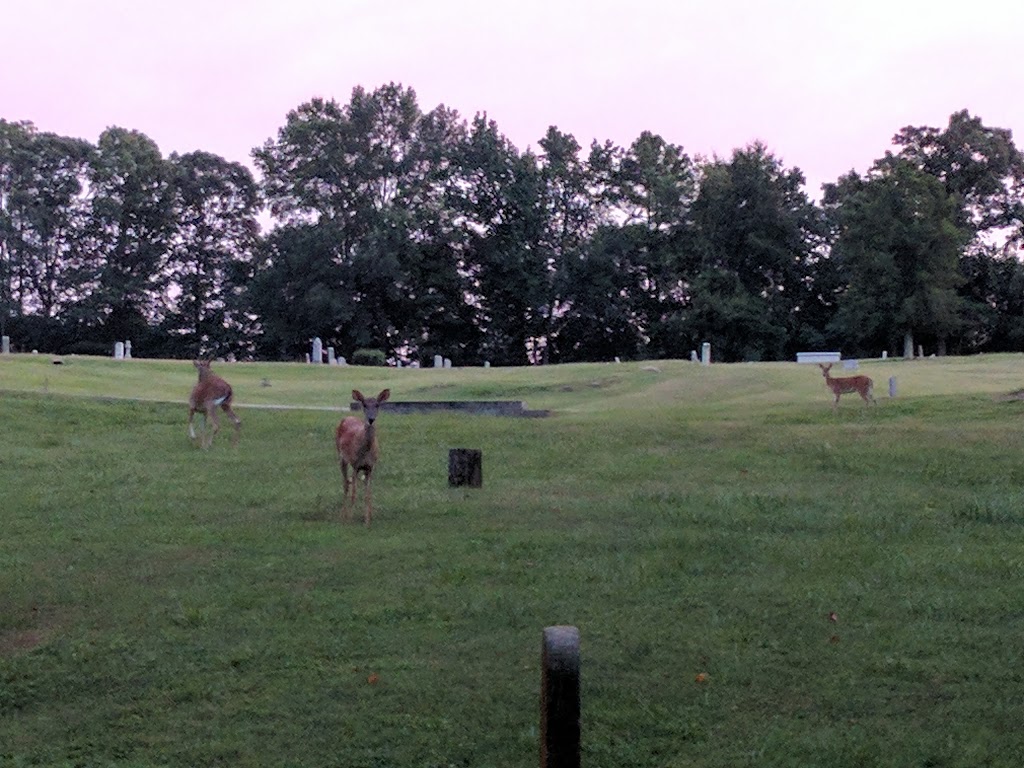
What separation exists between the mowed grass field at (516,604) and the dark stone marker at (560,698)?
1.02 meters

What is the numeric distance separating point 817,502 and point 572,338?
53.7 metres

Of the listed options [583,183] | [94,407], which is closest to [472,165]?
[583,183]

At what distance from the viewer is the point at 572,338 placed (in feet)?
217

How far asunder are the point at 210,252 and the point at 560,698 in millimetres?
64858

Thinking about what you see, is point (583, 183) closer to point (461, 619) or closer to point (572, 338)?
point (572, 338)

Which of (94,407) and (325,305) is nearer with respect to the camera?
(94,407)

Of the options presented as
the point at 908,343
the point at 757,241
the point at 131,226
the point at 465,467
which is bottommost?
the point at 465,467

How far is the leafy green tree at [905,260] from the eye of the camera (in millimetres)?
53938

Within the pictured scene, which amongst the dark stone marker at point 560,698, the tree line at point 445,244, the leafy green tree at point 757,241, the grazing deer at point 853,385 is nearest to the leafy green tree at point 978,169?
the tree line at point 445,244

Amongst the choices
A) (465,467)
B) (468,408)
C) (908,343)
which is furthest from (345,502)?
(908,343)

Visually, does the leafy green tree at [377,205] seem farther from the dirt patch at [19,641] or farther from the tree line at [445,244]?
the dirt patch at [19,641]

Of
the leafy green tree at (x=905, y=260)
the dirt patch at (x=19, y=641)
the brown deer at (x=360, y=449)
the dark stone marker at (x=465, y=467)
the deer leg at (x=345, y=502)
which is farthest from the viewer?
the leafy green tree at (x=905, y=260)

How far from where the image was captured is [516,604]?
833cm

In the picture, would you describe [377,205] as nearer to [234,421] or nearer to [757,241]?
[757,241]
